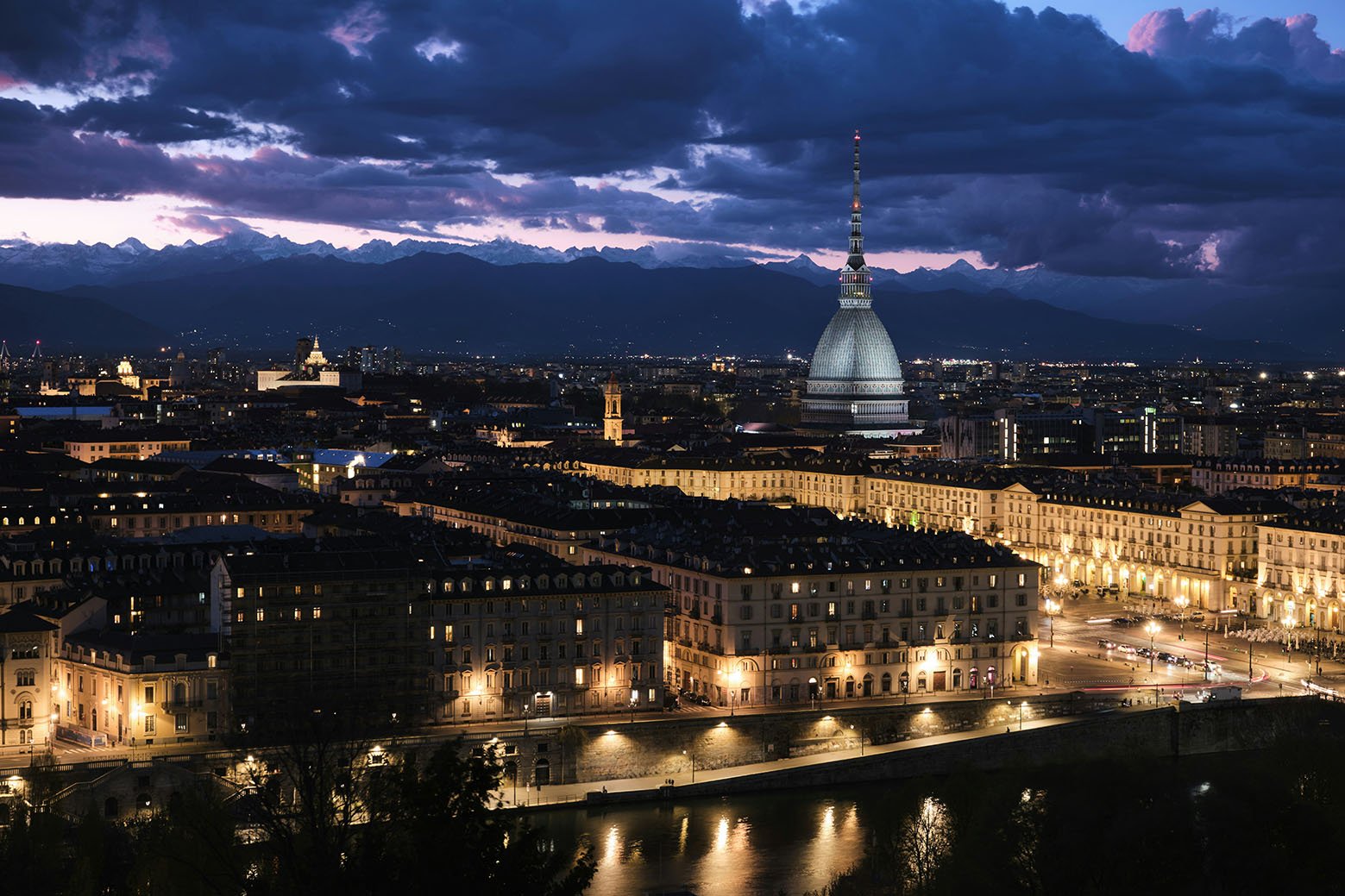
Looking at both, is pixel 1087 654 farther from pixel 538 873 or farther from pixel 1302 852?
pixel 538 873

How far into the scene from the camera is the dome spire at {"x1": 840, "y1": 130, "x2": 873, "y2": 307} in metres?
175

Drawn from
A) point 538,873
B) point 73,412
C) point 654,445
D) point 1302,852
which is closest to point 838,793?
point 1302,852

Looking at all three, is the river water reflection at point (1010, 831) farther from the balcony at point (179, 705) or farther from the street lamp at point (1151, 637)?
the street lamp at point (1151, 637)

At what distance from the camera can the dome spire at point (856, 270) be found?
175 meters

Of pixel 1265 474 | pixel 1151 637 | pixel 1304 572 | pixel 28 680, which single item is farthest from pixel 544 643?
pixel 1265 474

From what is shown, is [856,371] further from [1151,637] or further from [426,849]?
[426,849]

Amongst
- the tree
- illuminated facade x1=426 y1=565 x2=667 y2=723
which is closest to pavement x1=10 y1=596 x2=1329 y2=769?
illuminated facade x1=426 y1=565 x2=667 y2=723

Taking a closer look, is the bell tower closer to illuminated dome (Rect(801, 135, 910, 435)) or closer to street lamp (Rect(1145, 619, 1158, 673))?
illuminated dome (Rect(801, 135, 910, 435))

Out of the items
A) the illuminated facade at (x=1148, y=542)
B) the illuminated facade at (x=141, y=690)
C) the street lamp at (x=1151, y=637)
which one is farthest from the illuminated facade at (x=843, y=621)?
the illuminated facade at (x=1148, y=542)

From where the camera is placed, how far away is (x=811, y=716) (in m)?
57.1

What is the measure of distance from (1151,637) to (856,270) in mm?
104885

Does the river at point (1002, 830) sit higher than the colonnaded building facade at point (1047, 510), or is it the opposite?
the colonnaded building facade at point (1047, 510)

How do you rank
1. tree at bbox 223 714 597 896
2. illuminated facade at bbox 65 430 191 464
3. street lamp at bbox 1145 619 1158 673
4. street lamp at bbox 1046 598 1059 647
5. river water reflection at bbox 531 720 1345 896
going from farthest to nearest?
illuminated facade at bbox 65 430 191 464
street lamp at bbox 1046 598 1059 647
street lamp at bbox 1145 619 1158 673
river water reflection at bbox 531 720 1345 896
tree at bbox 223 714 597 896

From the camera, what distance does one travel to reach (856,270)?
175 m
